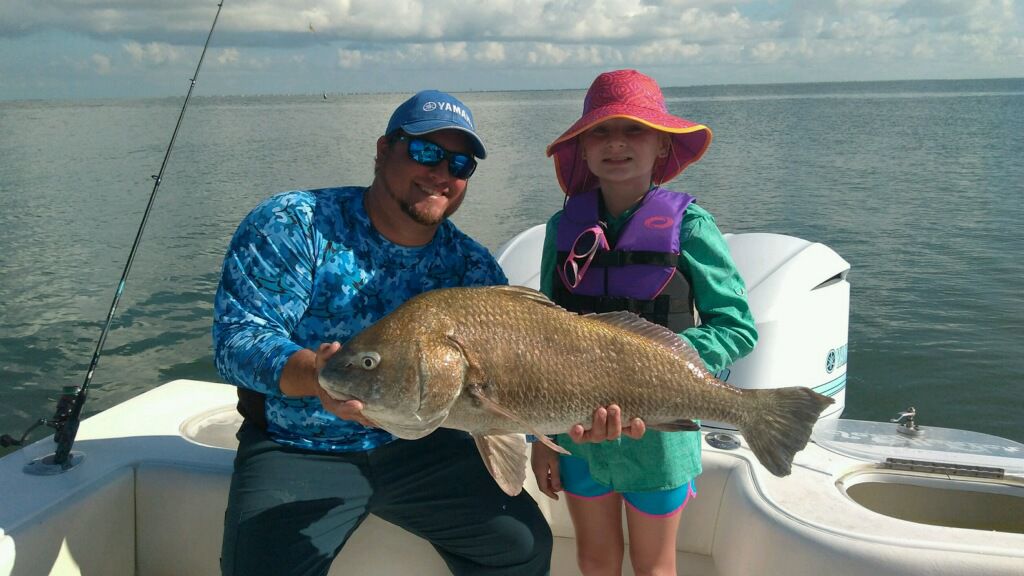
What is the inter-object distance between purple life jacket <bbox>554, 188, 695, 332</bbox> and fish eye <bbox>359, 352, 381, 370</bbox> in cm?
106

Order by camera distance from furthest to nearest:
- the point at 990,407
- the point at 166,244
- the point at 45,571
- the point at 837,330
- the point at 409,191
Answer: the point at 166,244 < the point at 990,407 < the point at 837,330 < the point at 409,191 < the point at 45,571

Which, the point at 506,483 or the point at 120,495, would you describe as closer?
the point at 506,483

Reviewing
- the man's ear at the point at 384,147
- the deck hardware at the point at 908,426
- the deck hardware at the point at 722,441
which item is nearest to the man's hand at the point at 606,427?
the deck hardware at the point at 722,441

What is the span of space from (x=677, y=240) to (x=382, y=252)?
4.07 feet

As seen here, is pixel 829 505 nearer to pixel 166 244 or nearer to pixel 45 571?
pixel 45 571

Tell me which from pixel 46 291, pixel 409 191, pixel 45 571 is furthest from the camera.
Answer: pixel 46 291

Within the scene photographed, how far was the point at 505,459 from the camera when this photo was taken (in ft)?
8.80

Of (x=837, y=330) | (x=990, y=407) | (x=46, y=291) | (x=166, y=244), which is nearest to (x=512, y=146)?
(x=166, y=244)

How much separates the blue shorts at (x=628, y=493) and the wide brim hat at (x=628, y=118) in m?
1.25

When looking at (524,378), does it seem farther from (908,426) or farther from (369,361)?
(908,426)

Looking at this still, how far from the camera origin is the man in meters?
2.84

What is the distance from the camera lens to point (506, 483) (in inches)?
104

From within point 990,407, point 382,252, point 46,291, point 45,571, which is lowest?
point 990,407

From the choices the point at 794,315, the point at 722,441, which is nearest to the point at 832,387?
the point at 794,315
